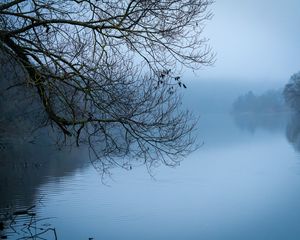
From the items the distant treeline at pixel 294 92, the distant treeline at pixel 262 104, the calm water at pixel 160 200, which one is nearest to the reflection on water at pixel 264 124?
the distant treeline at pixel 294 92

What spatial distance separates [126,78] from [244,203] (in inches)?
412

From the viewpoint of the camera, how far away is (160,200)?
15.5m

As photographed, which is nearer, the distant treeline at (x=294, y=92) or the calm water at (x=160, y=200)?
the calm water at (x=160, y=200)

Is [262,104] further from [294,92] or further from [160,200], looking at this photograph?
[160,200]

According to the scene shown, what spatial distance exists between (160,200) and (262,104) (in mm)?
99620

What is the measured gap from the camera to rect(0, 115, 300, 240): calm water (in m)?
12.2

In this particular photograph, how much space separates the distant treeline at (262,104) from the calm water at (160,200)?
84.7m

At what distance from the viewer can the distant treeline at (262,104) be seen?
354 ft

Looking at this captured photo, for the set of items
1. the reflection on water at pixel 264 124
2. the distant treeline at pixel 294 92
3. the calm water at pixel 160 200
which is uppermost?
the distant treeline at pixel 294 92

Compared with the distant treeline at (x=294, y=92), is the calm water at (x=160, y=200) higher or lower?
lower

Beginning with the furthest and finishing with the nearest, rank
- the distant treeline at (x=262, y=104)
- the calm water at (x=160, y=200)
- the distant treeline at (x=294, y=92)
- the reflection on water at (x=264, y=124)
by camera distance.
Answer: the distant treeline at (x=262, y=104), the distant treeline at (x=294, y=92), the reflection on water at (x=264, y=124), the calm water at (x=160, y=200)

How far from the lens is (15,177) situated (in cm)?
2056

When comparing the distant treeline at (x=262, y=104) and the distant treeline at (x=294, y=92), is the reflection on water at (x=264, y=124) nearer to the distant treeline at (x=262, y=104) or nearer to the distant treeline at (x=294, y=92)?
the distant treeline at (x=294, y=92)

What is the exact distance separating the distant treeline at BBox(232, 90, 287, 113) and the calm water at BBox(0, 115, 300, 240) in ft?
278
